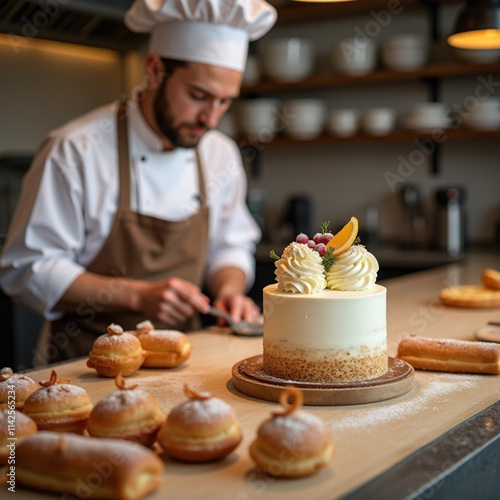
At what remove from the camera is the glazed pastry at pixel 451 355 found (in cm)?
156

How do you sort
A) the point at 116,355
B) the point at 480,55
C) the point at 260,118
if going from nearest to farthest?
the point at 116,355 < the point at 480,55 < the point at 260,118

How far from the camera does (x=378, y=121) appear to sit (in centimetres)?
431

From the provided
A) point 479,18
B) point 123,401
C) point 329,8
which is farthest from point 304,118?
point 123,401

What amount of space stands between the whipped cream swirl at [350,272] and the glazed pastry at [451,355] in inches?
9.7

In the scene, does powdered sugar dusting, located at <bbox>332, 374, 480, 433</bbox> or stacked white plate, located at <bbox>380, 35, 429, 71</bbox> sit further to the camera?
stacked white plate, located at <bbox>380, 35, 429, 71</bbox>

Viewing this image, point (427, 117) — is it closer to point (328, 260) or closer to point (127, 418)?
point (328, 260)

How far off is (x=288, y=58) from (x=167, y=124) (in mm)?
2161

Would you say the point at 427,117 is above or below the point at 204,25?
below

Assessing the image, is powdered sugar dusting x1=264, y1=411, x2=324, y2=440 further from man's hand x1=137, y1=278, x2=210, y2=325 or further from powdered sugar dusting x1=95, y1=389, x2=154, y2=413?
man's hand x1=137, y1=278, x2=210, y2=325

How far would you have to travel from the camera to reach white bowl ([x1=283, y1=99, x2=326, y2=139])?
14.8ft

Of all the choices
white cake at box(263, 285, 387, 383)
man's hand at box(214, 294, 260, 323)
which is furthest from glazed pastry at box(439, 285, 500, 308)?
white cake at box(263, 285, 387, 383)

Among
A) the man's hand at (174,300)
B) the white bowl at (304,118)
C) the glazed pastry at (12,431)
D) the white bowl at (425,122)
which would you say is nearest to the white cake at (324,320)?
the glazed pastry at (12,431)

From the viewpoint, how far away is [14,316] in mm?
3525

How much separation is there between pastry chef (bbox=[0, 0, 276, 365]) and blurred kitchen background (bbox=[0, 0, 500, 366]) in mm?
1427
